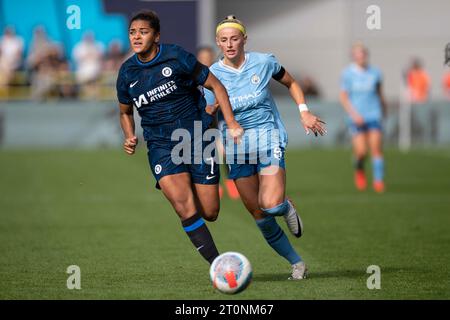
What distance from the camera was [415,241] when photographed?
1195cm

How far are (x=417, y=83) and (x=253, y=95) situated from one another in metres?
23.2

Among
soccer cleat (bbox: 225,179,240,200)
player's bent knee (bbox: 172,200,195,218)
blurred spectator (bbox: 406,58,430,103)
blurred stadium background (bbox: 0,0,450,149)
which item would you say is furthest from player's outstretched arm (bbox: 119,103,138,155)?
blurred spectator (bbox: 406,58,430,103)

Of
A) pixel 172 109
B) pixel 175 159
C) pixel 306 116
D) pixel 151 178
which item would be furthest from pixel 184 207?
pixel 151 178

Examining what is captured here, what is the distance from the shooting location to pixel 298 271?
9219 mm

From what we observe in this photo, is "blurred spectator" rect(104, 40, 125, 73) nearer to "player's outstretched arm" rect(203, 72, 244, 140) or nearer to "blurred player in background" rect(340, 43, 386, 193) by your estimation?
"blurred player in background" rect(340, 43, 386, 193)

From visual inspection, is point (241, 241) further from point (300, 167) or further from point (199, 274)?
point (300, 167)

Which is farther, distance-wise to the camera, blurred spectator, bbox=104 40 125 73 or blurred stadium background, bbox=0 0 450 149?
blurred spectator, bbox=104 40 125 73

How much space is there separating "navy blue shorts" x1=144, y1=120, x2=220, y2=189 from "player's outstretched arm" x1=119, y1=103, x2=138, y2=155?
0.14 m

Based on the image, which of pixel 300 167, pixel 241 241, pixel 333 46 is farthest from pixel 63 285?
pixel 333 46

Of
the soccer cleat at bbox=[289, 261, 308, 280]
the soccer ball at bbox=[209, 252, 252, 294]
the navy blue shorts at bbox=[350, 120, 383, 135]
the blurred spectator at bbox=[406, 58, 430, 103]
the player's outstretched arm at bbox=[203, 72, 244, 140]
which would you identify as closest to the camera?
the soccer ball at bbox=[209, 252, 252, 294]

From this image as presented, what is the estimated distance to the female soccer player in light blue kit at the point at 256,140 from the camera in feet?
30.3

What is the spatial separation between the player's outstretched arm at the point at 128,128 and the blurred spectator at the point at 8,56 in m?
22.4

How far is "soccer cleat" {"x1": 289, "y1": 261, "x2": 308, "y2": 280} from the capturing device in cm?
919

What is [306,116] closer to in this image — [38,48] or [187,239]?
[187,239]
